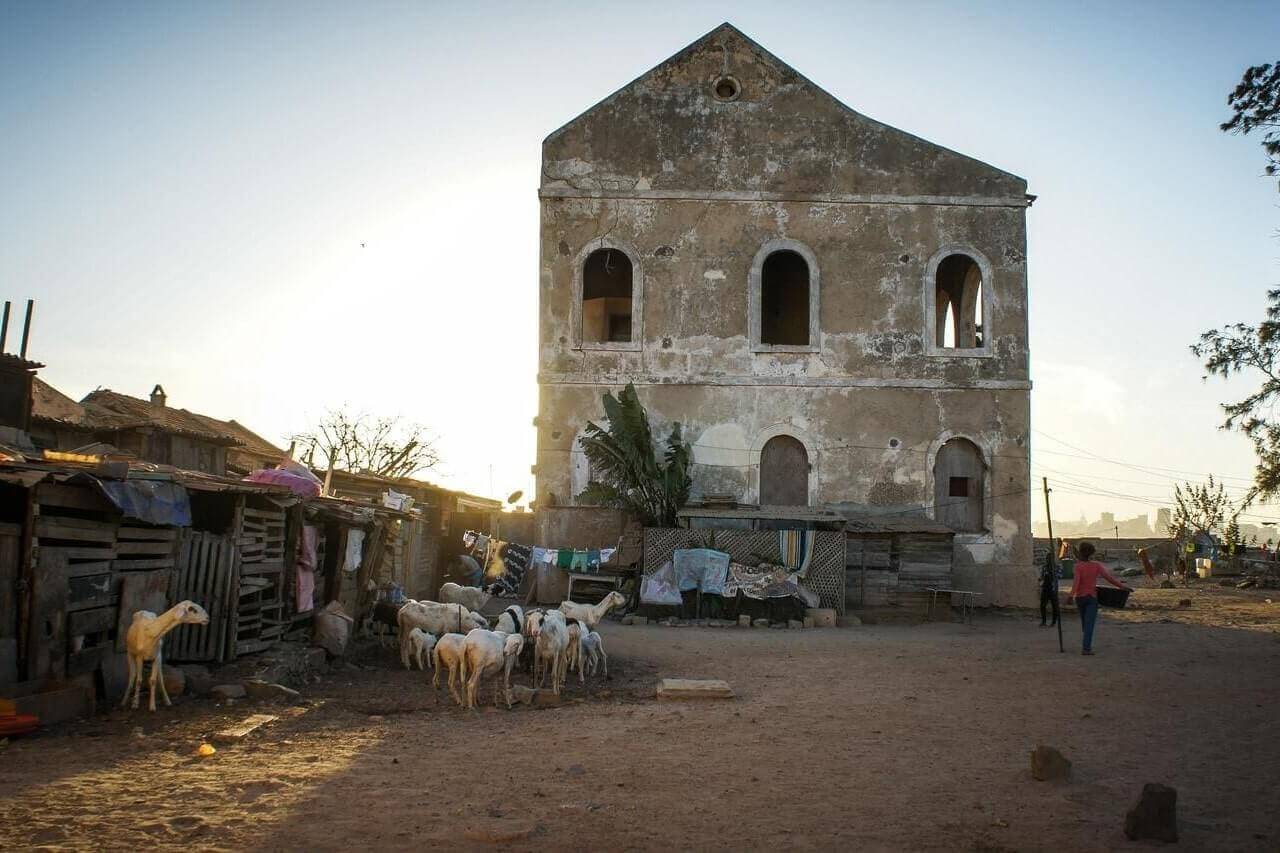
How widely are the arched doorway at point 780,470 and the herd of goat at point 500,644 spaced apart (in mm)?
8491

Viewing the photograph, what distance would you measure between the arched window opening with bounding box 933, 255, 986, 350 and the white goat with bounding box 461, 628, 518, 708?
16.4m

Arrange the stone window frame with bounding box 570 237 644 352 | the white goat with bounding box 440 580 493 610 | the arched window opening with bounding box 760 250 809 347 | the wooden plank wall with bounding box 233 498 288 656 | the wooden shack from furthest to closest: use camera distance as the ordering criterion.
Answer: the arched window opening with bounding box 760 250 809 347
the stone window frame with bounding box 570 237 644 352
the white goat with bounding box 440 580 493 610
the wooden plank wall with bounding box 233 498 288 656
the wooden shack

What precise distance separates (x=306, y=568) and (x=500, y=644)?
4796 millimetres

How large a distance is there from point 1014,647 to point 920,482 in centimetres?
Answer: 730

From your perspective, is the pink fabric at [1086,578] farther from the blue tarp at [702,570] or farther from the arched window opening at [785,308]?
the arched window opening at [785,308]

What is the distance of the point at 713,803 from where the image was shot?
745 centimetres

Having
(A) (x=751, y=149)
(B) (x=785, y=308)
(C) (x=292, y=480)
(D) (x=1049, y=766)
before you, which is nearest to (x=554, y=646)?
(C) (x=292, y=480)

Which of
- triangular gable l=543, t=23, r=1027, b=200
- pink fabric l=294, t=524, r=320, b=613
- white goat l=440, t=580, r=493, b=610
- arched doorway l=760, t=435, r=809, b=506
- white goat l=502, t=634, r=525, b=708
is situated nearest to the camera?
white goat l=502, t=634, r=525, b=708

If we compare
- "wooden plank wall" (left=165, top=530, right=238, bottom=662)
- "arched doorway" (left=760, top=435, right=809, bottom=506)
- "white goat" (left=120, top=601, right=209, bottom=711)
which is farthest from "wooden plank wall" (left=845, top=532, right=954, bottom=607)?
"white goat" (left=120, top=601, right=209, bottom=711)

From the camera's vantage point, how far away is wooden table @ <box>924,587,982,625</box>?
22.6 m

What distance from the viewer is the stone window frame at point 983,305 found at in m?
24.7

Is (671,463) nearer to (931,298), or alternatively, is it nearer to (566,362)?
(566,362)

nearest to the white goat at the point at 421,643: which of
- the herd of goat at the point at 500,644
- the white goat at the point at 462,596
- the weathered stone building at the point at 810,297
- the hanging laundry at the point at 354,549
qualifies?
the herd of goat at the point at 500,644

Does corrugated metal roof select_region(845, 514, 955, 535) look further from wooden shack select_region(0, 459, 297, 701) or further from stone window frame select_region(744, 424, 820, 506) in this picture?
wooden shack select_region(0, 459, 297, 701)
